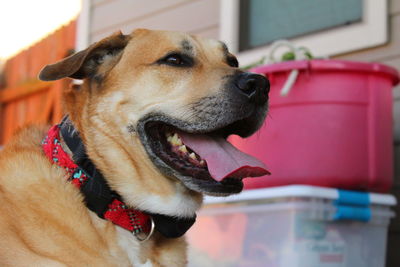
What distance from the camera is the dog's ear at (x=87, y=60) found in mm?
1920

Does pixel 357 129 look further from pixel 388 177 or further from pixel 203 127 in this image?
pixel 203 127

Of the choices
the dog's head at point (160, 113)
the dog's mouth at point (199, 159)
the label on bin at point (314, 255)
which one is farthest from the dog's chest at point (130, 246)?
the label on bin at point (314, 255)

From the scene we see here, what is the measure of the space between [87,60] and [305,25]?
1878mm

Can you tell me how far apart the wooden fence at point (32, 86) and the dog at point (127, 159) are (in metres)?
3.57

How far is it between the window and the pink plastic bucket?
586mm

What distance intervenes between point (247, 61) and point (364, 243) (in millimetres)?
1529

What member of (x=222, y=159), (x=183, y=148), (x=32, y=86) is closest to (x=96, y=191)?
(x=183, y=148)

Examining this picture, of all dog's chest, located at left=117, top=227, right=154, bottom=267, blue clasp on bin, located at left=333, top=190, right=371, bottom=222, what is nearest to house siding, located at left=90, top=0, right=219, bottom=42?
blue clasp on bin, located at left=333, top=190, right=371, bottom=222

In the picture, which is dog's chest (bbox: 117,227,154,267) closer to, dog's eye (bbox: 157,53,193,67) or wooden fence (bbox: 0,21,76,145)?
dog's eye (bbox: 157,53,193,67)

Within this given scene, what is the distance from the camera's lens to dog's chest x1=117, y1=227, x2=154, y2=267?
1.92m

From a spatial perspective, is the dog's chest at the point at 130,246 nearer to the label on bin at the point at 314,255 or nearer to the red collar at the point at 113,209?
the red collar at the point at 113,209

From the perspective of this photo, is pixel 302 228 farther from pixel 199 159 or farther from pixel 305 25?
pixel 305 25

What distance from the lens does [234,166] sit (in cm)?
195

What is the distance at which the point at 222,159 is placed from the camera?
1.96 metres
